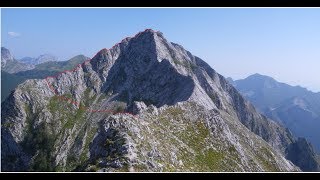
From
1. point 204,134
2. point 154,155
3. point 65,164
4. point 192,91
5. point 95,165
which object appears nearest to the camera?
point 95,165

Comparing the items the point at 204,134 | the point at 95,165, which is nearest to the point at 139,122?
the point at 95,165

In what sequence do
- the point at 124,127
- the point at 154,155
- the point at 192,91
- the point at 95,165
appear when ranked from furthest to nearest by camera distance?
the point at 192,91 < the point at 124,127 < the point at 154,155 < the point at 95,165
